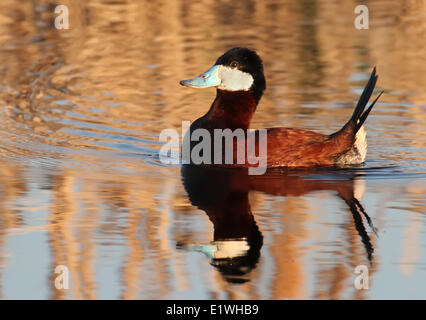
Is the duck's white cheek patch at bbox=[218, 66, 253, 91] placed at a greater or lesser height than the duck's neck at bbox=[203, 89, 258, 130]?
greater

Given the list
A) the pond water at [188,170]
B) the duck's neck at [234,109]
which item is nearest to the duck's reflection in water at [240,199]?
the pond water at [188,170]

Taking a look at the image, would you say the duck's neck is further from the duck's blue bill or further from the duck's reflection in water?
the duck's reflection in water

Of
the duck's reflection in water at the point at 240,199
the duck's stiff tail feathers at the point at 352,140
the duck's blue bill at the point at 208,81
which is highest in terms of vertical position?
the duck's blue bill at the point at 208,81

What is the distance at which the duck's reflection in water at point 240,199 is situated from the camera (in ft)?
18.9

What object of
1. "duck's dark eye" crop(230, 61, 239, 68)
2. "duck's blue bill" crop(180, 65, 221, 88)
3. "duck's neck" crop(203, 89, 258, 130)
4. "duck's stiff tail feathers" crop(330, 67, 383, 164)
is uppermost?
"duck's dark eye" crop(230, 61, 239, 68)

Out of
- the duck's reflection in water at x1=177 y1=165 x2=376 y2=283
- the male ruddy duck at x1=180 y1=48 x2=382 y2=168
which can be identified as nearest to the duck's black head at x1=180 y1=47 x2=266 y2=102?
the male ruddy duck at x1=180 y1=48 x2=382 y2=168

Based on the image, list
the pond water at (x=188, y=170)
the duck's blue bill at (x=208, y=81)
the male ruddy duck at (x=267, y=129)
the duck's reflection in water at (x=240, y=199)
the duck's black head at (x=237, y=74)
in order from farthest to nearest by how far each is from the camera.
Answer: the duck's blue bill at (x=208, y=81) < the duck's black head at (x=237, y=74) < the male ruddy duck at (x=267, y=129) < the duck's reflection in water at (x=240, y=199) < the pond water at (x=188, y=170)

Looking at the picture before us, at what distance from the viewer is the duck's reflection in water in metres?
5.76

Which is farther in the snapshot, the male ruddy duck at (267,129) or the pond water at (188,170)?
the male ruddy duck at (267,129)

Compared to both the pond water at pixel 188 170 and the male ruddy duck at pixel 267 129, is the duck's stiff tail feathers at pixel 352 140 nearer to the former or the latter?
A: the male ruddy duck at pixel 267 129

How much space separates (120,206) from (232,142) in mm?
1375

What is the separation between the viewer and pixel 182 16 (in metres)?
14.5

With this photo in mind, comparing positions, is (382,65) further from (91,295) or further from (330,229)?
(91,295)

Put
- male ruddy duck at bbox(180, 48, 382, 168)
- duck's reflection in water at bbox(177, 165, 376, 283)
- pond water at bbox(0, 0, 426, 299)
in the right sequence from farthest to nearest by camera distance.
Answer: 1. male ruddy duck at bbox(180, 48, 382, 168)
2. duck's reflection in water at bbox(177, 165, 376, 283)
3. pond water at bbox(0, 0, 426, 299)
